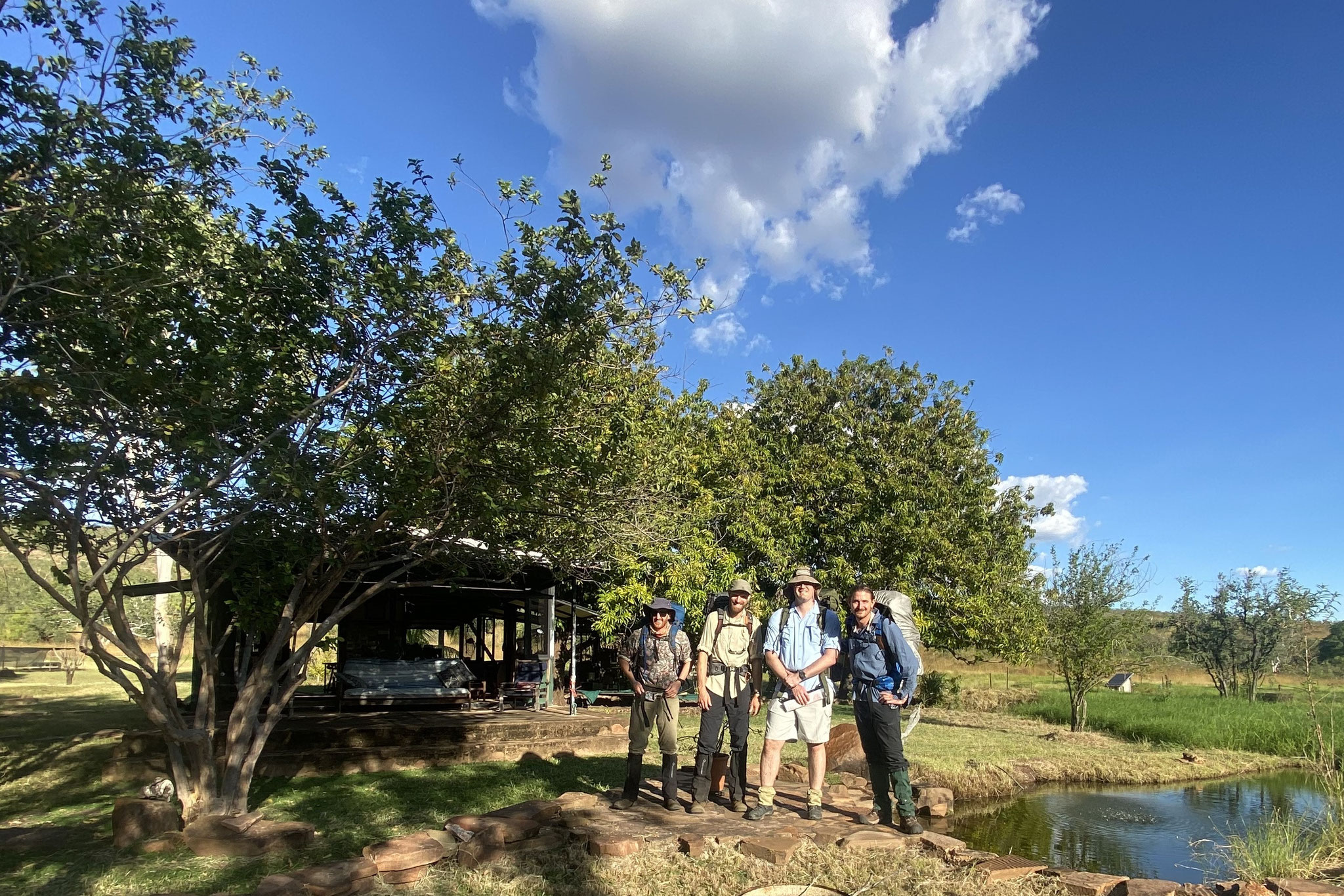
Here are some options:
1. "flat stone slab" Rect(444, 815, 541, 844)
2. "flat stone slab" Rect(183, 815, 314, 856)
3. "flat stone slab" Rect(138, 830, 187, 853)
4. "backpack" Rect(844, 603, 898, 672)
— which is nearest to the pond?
"backpack" Rect(844, 603, 898, 672)

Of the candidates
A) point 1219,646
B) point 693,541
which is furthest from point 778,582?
point 1219,646

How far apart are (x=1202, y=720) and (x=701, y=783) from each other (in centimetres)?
1665

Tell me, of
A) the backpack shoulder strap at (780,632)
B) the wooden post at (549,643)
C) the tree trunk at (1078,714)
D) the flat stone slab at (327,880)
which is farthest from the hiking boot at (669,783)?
the tree trunk at (1078,714)

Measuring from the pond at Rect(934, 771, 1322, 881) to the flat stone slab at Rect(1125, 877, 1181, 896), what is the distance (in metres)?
2.07

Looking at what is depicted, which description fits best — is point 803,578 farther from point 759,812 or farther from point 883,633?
point 759,812

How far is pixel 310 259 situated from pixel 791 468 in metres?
14.0

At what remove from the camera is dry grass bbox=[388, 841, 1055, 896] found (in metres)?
4.87

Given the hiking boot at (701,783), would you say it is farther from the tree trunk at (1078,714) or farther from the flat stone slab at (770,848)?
the tree trunk at (1078,714)

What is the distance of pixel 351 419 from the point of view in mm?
6945

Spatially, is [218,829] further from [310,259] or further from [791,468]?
[791,468]

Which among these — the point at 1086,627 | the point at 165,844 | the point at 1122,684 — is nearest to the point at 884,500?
the point at 1086,627

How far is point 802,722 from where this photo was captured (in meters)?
6.01

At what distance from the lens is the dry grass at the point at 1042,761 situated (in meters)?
11.5

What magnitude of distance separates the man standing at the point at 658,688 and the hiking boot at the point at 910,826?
1674mm
